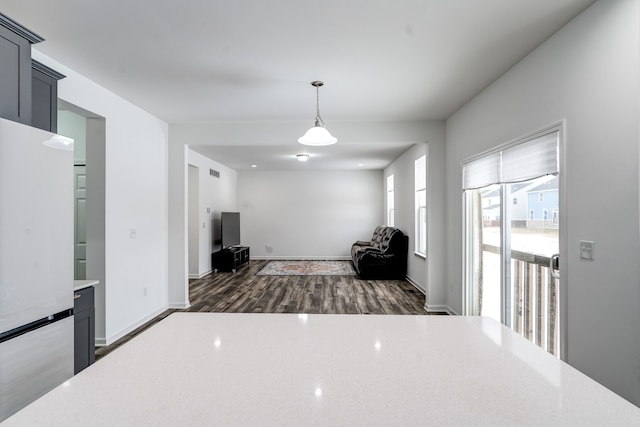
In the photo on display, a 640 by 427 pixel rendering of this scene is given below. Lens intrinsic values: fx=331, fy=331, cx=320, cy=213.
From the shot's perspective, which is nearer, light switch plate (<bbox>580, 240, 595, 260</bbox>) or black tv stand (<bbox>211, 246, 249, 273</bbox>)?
light switch plate (<bbox>580, 240, 595, 260</bbox>)

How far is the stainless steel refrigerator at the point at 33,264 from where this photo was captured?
5.10 feet

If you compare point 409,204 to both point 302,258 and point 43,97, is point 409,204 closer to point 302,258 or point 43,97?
point 302,258

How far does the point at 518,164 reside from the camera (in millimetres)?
2812

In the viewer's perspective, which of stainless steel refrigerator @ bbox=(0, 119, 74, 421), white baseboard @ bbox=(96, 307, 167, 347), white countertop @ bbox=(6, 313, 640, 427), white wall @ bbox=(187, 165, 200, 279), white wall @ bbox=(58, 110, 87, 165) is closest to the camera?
white countertop @ bbox=(6, 313, 640, 427)

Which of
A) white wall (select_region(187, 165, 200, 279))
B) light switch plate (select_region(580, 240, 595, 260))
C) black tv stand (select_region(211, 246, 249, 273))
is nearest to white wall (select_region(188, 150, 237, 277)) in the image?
white wall (select_region(187, 165, 200, 279))

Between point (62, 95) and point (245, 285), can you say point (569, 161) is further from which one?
point (245, 285)

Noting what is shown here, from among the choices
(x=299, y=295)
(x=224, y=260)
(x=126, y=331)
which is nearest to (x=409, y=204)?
(x=299, y=295)

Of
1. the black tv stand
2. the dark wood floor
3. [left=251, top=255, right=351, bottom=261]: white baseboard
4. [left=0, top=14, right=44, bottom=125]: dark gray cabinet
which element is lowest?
the dark wood floor

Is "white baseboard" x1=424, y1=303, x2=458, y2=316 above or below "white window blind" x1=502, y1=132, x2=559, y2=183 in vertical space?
below

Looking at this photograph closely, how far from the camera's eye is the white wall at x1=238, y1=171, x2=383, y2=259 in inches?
359

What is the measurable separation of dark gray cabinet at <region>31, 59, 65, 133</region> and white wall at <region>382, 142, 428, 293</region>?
15.0ft

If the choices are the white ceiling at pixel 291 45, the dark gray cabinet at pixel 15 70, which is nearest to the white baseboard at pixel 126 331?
the dark gray cabinet at pixel 15 70

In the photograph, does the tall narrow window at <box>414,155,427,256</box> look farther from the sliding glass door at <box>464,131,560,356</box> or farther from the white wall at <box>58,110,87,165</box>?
the white wall at <box>58,110,87,165</box>

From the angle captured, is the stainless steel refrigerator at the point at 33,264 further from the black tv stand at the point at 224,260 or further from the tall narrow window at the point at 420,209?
the black tv stand at the point at 224,260
